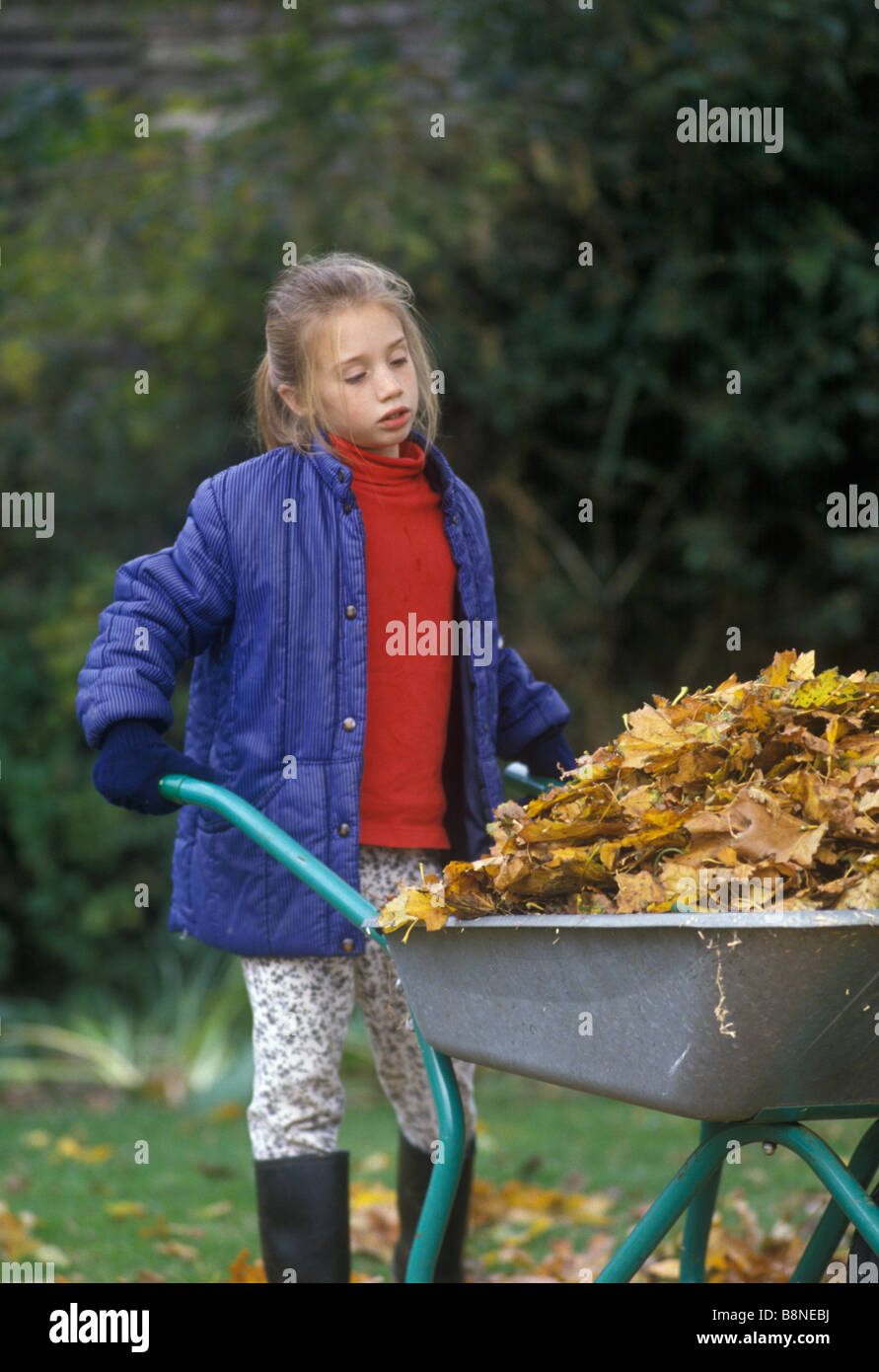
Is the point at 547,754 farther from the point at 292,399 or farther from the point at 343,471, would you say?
the point at 292,399

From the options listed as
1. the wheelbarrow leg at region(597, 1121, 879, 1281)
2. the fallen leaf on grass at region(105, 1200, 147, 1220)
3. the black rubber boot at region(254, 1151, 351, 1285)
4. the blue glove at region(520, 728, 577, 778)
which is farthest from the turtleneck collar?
the fallen leaf on grass at region(105, 1200, 147, 1220)

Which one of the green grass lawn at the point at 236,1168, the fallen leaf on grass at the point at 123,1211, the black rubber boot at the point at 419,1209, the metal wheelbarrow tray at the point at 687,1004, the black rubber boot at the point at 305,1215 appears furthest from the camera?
the fallen leaf on grass at the point at 123,1211

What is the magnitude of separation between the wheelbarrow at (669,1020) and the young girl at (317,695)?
1.15ft

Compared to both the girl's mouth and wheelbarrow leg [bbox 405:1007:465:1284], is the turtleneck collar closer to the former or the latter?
the girl's mouth

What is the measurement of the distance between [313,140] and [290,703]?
12.0ft

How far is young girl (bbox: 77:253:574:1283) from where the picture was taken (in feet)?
7.61

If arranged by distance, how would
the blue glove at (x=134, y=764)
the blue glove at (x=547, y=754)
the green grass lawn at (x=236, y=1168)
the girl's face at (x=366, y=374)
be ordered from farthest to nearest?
the green grass lawn at (x=236, y=1168)
the blue glove at (x=547, y=754)
the girl's face at (x=366, y=374)
the blue glove at (x=134, y=764)

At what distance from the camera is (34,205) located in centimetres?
618

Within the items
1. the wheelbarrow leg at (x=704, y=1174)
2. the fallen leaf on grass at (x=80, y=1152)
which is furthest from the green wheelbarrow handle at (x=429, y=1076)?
the fallen leaf on grass at (x=80, y=1152)

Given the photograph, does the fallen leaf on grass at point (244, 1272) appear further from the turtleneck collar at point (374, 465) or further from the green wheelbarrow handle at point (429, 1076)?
the turtleneck collar at point (374, 465)

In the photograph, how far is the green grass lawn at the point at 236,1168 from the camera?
3.41 metres

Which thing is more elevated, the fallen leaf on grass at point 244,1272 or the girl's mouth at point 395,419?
the girl's mouth at point 395,419
